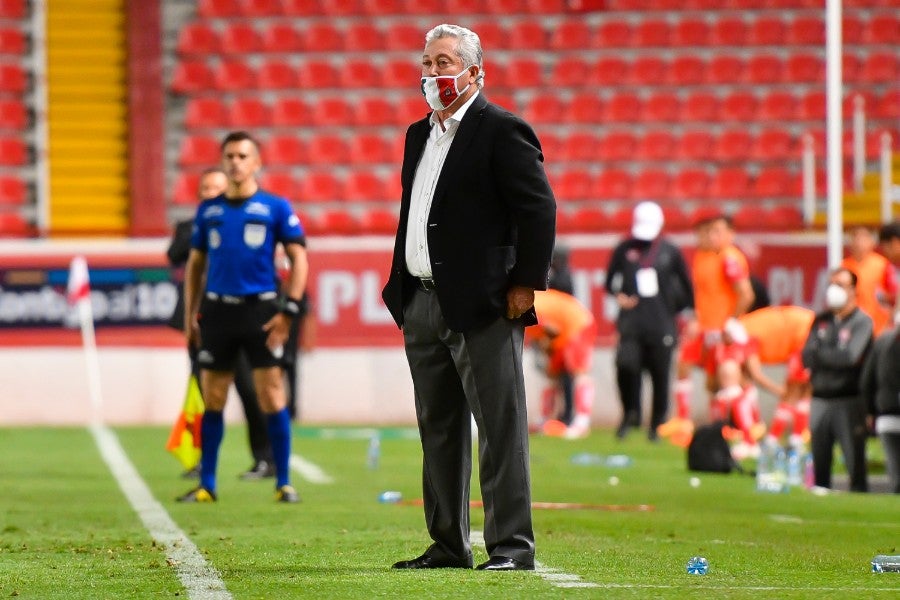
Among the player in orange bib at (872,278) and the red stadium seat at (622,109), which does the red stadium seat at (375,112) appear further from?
the player in orange bib at (872,278)

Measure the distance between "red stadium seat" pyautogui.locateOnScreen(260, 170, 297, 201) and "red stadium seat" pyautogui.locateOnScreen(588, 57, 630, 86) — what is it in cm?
396

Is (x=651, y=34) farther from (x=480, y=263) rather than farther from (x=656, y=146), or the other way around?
(x=480, y=263)

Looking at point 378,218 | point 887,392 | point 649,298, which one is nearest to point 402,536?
point 887,392

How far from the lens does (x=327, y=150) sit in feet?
73.3

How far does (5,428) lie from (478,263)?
12.9 meters

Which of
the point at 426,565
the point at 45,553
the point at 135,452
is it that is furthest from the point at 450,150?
the point at 135,452

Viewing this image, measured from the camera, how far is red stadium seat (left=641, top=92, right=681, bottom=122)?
22.9 metres

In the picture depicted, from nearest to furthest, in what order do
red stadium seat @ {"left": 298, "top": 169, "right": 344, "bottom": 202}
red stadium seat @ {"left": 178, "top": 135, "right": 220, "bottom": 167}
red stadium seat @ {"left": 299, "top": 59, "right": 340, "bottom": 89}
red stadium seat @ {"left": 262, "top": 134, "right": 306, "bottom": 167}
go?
red stadium seat @ {"left": 178, "top": 135, "right": 220, "bottom": 167} < red stadium seat @ {"left": 298, "top": 169, "right": 344, "bottom": 202} < red stadium seat @ {"left": 262, "top": 134, "right": 306, "bottom": 167} < red stadium seat @ {"left": 299, "top": 59, "right": 340, "bottom": 89}

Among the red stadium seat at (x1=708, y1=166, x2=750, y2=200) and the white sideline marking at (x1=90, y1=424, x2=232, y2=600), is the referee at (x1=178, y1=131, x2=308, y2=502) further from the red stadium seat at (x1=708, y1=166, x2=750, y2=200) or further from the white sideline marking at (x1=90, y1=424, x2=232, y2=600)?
the red stadium seat at (x1=708, y1=166, x2=750, y2=200)

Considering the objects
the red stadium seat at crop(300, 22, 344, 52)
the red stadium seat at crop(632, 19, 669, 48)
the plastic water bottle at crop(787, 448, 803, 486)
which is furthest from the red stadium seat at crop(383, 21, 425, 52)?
the plastic water bottle at crop(787, 448, 803, 486)

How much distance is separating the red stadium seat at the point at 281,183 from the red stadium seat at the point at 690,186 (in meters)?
4.54

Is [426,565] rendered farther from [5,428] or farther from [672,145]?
[672,145]

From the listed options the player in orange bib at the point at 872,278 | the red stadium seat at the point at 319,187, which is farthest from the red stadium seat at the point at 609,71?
the player in orange bib at the point at 872,278

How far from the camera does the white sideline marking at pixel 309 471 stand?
41.2ft
